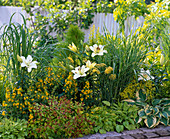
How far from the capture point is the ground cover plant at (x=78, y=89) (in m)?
2.31

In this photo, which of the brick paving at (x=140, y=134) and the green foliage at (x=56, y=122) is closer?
the green foliage at (x=56, y=122)

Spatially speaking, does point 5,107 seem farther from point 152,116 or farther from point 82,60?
point 152,116

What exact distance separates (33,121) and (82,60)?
3.49 feet

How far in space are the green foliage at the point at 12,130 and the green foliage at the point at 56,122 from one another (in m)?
0.09

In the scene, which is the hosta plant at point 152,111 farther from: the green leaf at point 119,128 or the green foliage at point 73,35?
the green foliage at point 73,35

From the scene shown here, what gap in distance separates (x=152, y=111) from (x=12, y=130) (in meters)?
1.79

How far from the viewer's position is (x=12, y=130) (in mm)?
2094

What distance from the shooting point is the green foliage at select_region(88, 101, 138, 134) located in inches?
101

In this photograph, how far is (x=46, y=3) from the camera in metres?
5.50

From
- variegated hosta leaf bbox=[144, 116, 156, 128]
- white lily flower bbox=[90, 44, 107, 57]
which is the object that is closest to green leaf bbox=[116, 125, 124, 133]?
variegated hosta leaf bbox=[144, 116, 156, 128]

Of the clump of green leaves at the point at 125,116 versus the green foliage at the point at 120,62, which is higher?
the green foliage at the point at 120,62

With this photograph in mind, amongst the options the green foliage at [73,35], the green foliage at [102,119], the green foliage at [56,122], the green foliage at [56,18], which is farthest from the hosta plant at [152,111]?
the green foliage at [56,18]

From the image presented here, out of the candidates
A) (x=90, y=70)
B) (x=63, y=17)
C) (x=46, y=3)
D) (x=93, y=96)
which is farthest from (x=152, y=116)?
(x=46, y=3)

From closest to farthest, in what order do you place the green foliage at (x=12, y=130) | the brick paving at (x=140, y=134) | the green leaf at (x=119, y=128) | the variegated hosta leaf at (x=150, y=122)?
1. the green foliage at (x=12, y=130)
2. the brick paving at (x=140, y=134)
3. the green leaf at (x=119, y=128)
4. the variegated hosta leaf at (x=150, y=122)
